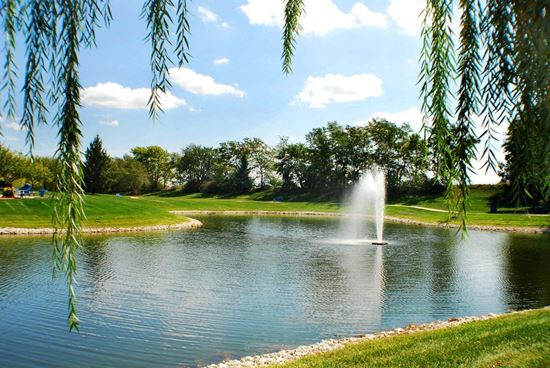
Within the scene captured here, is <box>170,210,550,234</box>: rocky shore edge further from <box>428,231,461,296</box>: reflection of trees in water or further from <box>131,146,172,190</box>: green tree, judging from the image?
<box>131,146,172,190</box>: green tree

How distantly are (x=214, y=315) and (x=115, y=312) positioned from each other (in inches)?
107

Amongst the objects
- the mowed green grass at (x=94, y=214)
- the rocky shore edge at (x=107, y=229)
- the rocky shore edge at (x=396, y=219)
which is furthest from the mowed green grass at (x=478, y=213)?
the mowed green grass at (x=94, y=214)

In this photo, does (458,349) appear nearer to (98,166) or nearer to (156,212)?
(156,212)

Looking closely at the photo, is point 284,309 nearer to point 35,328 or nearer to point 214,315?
point 214,315

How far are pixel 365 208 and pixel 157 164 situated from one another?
5347 cm

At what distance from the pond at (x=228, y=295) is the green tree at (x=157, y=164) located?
76.4 metres

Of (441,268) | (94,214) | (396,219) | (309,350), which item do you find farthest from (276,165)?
(309,350)

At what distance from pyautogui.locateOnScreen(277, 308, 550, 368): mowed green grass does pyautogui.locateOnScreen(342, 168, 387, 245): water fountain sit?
751 inches

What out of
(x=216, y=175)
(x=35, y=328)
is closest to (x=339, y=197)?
(x=216, y=175)

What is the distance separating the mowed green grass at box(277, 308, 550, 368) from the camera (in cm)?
663

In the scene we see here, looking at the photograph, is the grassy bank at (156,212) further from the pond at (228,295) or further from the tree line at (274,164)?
the tree line at (274,164)

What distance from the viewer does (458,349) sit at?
7.45 meters

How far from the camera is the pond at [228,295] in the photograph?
9.68 m

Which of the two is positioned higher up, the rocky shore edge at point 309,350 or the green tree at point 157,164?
the green tree at point 157,164
